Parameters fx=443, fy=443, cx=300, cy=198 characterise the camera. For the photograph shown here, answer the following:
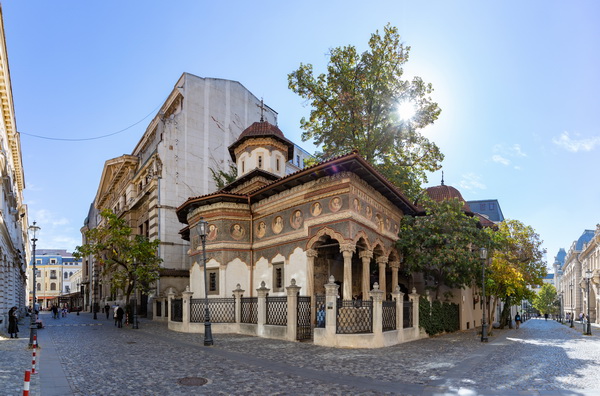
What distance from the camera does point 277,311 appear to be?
61.2ft

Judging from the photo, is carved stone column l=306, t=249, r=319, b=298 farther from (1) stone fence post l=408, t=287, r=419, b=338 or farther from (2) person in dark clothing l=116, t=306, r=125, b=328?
(2) person in dark clothing l=116, t=306, r=125, b=328

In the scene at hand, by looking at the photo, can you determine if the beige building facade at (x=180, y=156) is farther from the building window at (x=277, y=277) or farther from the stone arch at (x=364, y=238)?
the stone arch at (x=364, y=238)

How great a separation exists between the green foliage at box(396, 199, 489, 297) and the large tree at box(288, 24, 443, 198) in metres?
3.79

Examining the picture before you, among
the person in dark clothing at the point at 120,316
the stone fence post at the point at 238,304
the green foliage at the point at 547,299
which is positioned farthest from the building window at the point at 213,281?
the green foliage at the point at 547,299

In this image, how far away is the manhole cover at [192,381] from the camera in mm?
9539

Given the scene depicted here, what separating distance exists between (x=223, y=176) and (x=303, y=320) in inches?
871

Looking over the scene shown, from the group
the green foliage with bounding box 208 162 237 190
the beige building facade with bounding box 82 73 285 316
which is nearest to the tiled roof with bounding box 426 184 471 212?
the beige building facade with bounding box 82 73 285 316

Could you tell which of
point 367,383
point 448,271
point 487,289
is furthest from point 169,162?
point 367,383

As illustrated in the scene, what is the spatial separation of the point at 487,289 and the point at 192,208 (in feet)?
61.4

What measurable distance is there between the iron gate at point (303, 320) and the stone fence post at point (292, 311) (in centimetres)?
20

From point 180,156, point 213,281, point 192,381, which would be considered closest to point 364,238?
point 213,281

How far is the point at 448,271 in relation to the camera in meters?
23.7

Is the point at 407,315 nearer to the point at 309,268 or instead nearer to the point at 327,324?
the point at 309,268

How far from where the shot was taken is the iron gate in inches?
689
